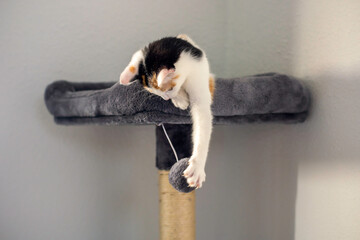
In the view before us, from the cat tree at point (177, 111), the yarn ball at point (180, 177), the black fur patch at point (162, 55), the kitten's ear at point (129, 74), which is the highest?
the black fur patch at point (162, 55)

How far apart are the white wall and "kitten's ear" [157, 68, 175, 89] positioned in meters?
0.57

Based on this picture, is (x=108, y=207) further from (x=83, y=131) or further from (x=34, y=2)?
(x=34, y=2)

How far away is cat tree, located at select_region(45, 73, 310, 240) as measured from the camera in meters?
0.94

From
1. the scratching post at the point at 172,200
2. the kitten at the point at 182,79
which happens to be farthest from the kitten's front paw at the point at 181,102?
the scratching post at the point at 172,200

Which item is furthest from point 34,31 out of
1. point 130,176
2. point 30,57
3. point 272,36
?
point 272,36

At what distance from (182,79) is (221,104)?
260 mm

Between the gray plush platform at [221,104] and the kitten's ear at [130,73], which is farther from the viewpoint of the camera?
the gray plush platform at [221,104]

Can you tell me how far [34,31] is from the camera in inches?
53.6

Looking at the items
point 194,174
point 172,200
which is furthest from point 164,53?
point 172,200

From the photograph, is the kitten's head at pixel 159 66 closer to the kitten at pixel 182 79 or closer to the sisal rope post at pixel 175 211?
the kitten at pixel 182 79

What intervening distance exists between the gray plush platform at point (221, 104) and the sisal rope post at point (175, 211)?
0.24 metres

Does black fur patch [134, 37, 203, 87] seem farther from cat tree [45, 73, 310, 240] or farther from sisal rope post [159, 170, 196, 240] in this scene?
sisal rope post [159, 170, 196, 240]

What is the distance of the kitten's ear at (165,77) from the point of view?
0.70 metres

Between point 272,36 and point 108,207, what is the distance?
0.89m
